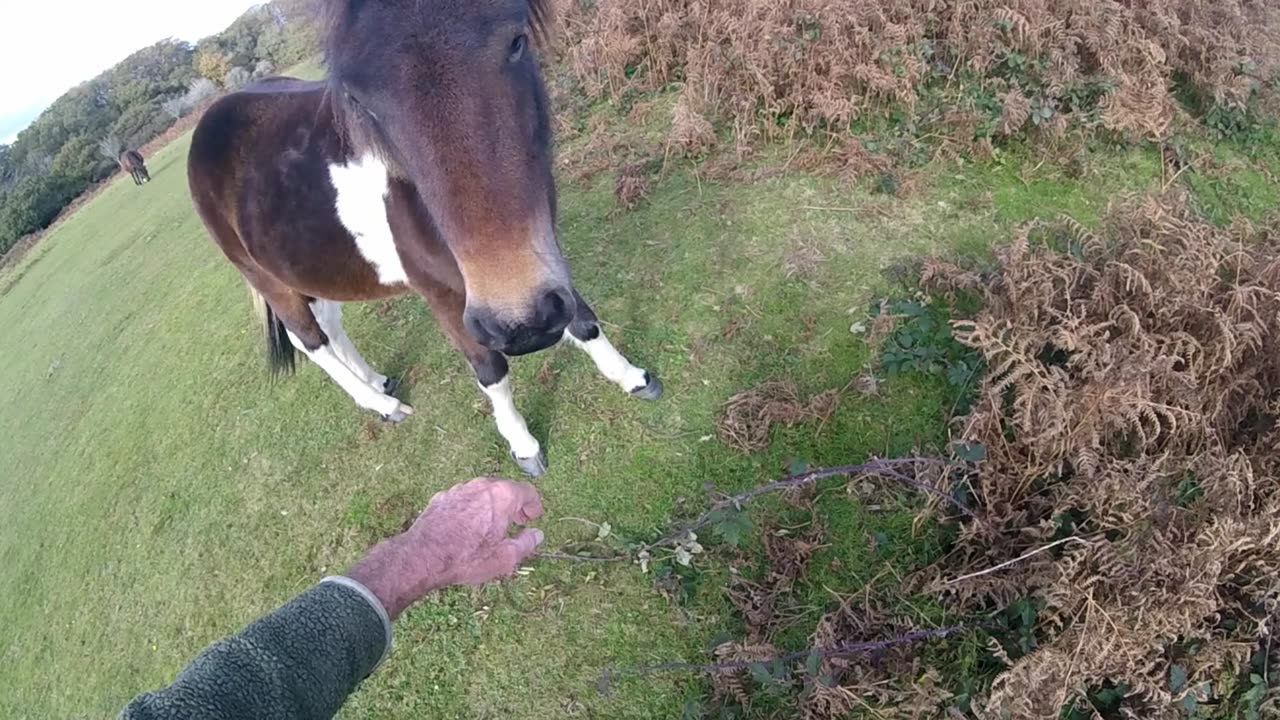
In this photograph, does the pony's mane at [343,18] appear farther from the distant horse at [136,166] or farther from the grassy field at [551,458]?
the distant horse at [136,166]

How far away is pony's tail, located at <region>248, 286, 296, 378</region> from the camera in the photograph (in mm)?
3805

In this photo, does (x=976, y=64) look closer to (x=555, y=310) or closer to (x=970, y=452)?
(x=970, y=452)

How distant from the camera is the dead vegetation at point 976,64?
3406 mm

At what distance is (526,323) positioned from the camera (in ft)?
5.70

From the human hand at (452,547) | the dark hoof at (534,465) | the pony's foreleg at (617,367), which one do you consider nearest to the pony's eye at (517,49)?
the human hand at (452,547)

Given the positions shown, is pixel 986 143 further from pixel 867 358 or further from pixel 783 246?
pixel 867 358

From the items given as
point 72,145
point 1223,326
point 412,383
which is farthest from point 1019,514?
point 72,145

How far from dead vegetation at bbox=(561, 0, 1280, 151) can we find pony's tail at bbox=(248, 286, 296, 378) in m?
2.45

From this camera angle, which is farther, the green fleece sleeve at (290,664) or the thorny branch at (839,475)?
the thorny branch at (839,475)

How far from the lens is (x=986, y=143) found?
3518 mm

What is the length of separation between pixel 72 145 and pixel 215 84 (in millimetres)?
4113

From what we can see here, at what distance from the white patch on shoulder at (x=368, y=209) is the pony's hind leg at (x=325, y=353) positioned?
85 cm

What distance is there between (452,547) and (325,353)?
2345 millimetres

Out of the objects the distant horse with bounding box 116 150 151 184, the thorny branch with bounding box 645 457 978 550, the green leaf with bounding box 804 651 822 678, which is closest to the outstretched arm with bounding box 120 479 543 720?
the thorny branch with bounding box 645 457 978 550
